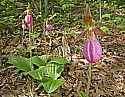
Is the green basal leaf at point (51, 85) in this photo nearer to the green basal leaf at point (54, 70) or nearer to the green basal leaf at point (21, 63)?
the green basal leaf at point (54, 70)

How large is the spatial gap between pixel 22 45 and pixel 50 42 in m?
0.24

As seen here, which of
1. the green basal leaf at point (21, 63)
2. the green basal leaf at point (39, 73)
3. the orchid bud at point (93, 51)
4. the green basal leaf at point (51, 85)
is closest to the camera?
the orchid bud at point (93, 51)

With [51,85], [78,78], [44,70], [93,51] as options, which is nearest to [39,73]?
[44,70]

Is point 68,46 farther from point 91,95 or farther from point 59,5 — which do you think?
point 59,5

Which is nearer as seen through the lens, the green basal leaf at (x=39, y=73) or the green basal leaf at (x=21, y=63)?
the green basal leaf at (x=39, y=73)

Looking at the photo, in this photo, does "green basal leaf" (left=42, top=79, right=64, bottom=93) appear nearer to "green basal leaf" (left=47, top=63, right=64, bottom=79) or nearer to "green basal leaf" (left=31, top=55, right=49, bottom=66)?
"green basal leaf" (left=47, top=63, right=64, bottom=79)

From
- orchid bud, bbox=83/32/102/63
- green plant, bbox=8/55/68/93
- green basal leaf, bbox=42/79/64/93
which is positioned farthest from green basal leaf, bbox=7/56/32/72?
orchid bud, bbox=83/32/102/63

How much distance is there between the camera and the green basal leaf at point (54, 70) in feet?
6.34

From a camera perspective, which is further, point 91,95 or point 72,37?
point 72,37

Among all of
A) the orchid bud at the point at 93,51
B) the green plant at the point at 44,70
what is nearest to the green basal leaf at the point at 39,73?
the green plant at the point at 44,70

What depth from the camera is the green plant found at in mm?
1785

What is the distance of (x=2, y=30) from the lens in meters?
2.88

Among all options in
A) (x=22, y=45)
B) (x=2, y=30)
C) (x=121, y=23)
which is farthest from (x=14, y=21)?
(x=121, y=23)

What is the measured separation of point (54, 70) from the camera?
1.95 meters
